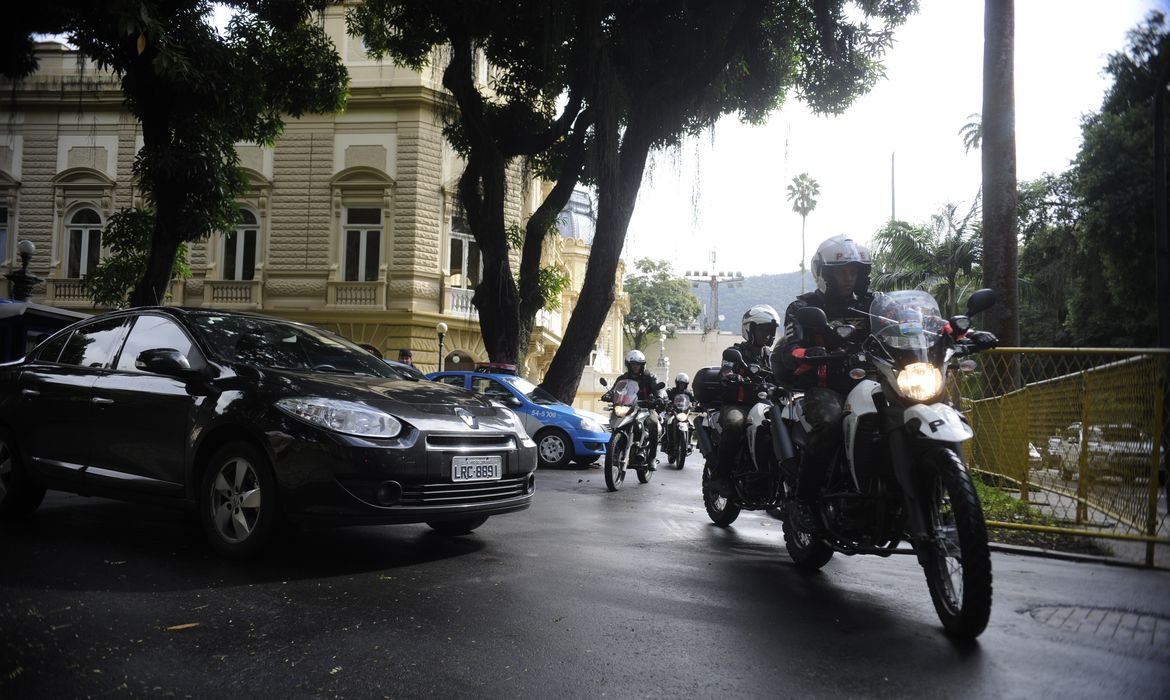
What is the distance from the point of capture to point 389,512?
465 cm

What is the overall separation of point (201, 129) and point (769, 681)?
12762 mm

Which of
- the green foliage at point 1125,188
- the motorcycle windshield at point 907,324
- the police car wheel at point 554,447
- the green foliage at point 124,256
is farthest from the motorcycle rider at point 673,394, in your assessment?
the green foliage at point 124,256

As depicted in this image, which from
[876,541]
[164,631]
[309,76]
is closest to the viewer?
[164,631]

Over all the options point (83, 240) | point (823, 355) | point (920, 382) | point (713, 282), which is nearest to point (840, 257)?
point (823, 355)

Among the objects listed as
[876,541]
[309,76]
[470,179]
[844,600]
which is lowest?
[844,600]

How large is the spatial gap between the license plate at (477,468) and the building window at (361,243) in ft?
75.0

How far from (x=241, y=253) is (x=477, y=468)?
81.7 feet

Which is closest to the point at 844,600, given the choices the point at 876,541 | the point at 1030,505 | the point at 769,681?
the point at 876,541

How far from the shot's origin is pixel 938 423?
3.84 meters

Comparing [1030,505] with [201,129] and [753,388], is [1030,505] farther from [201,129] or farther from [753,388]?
[201,129]

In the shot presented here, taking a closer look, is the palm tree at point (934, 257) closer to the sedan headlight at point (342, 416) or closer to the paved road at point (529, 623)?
the paved road at point (529, 623)

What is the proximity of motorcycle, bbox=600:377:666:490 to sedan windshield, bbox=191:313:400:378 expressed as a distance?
16.0 feet

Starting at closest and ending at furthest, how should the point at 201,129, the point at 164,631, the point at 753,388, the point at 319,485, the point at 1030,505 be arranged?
the point at 164,631
the point at 319,485
the point at 753,388
the point at 1030,505
the point at 201,129

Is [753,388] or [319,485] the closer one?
[319,485]
